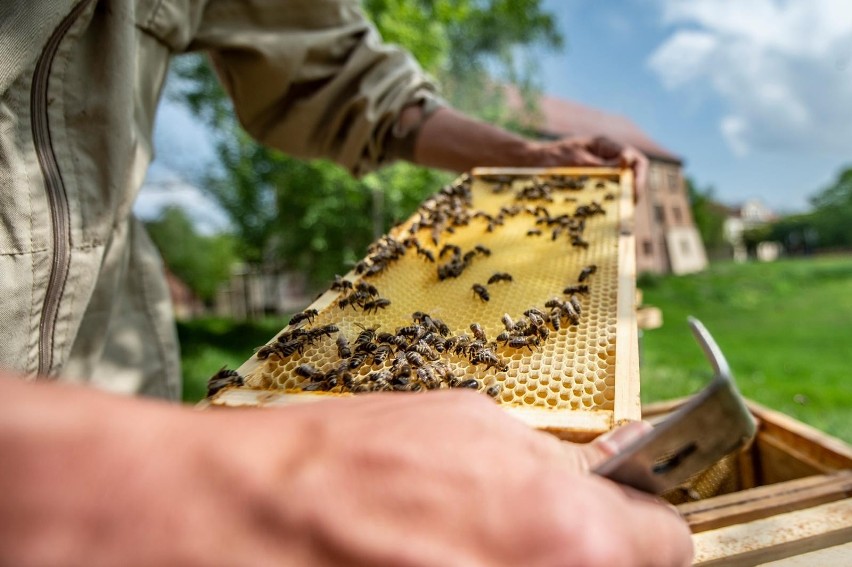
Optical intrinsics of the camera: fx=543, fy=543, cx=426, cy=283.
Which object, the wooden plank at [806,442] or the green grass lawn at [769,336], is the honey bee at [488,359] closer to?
the wooden plank at [806,442]

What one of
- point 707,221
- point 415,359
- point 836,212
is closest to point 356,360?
point 415,359

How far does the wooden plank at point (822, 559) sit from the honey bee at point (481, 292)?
1.20 metres

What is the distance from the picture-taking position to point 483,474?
31.1 inches

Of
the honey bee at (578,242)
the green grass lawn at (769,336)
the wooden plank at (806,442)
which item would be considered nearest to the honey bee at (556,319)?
the honey bee at (578,242)

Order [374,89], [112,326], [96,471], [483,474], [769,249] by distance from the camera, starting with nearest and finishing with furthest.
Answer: [96,471] < [483,474] < [112,326] < [374,89] < [769,249]

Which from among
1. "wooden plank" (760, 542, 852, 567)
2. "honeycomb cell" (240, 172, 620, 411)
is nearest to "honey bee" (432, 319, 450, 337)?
"honeycomb cell" (240, 172, 620, 411)

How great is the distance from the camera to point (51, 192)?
1.83 metres

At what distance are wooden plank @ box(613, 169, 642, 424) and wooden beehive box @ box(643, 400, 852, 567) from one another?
61 centimetres

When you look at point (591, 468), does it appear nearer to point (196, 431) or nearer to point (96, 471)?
point (196, 431)

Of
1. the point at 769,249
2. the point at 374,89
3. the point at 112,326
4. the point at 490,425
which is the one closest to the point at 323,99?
the point at 374,89

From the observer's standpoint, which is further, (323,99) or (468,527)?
(323,99)

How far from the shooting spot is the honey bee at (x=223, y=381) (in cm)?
153

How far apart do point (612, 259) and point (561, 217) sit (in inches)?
17.8

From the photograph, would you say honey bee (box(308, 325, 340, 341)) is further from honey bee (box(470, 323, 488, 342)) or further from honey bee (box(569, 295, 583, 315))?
honey bee (box(569, 295, 583, 315))
